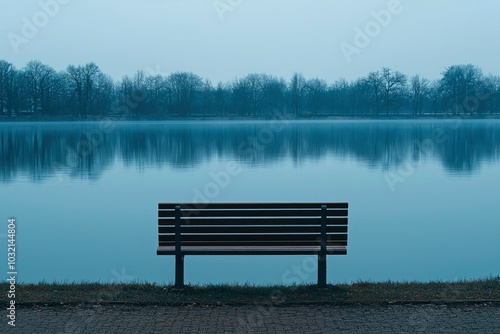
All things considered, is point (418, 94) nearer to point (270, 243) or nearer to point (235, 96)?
point (235, 96)

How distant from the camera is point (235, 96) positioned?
413 ft

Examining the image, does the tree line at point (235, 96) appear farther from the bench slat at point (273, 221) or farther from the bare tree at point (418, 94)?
the bench slat at point (273, 221)

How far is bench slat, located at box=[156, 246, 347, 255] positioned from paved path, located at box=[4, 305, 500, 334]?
73cm

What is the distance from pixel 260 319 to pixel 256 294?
92cm

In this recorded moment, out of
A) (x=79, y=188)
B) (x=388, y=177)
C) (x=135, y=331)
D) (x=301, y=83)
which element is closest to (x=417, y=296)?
(x=135, y=331)

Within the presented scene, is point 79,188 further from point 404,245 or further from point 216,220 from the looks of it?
point 216,220

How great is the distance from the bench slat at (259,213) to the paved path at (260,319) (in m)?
1.11

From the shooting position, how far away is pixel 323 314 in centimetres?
656

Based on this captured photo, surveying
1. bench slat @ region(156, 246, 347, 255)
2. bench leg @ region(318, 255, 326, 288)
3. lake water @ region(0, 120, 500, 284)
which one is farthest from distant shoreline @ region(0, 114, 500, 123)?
bench leg @ region(318, 255, 326, 288)

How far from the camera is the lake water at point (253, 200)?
11625 millimetres

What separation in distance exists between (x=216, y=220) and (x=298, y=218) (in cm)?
90

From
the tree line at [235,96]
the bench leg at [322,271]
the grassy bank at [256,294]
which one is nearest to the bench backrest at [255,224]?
the bench leg at [322,271]

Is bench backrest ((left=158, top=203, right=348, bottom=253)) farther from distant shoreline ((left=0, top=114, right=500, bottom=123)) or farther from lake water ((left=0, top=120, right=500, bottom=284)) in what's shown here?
distant shoreline ((left=0, top=114, right=500, bottom=123))

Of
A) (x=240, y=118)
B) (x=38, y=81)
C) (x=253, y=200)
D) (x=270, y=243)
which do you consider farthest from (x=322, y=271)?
(x=240, y=118)
